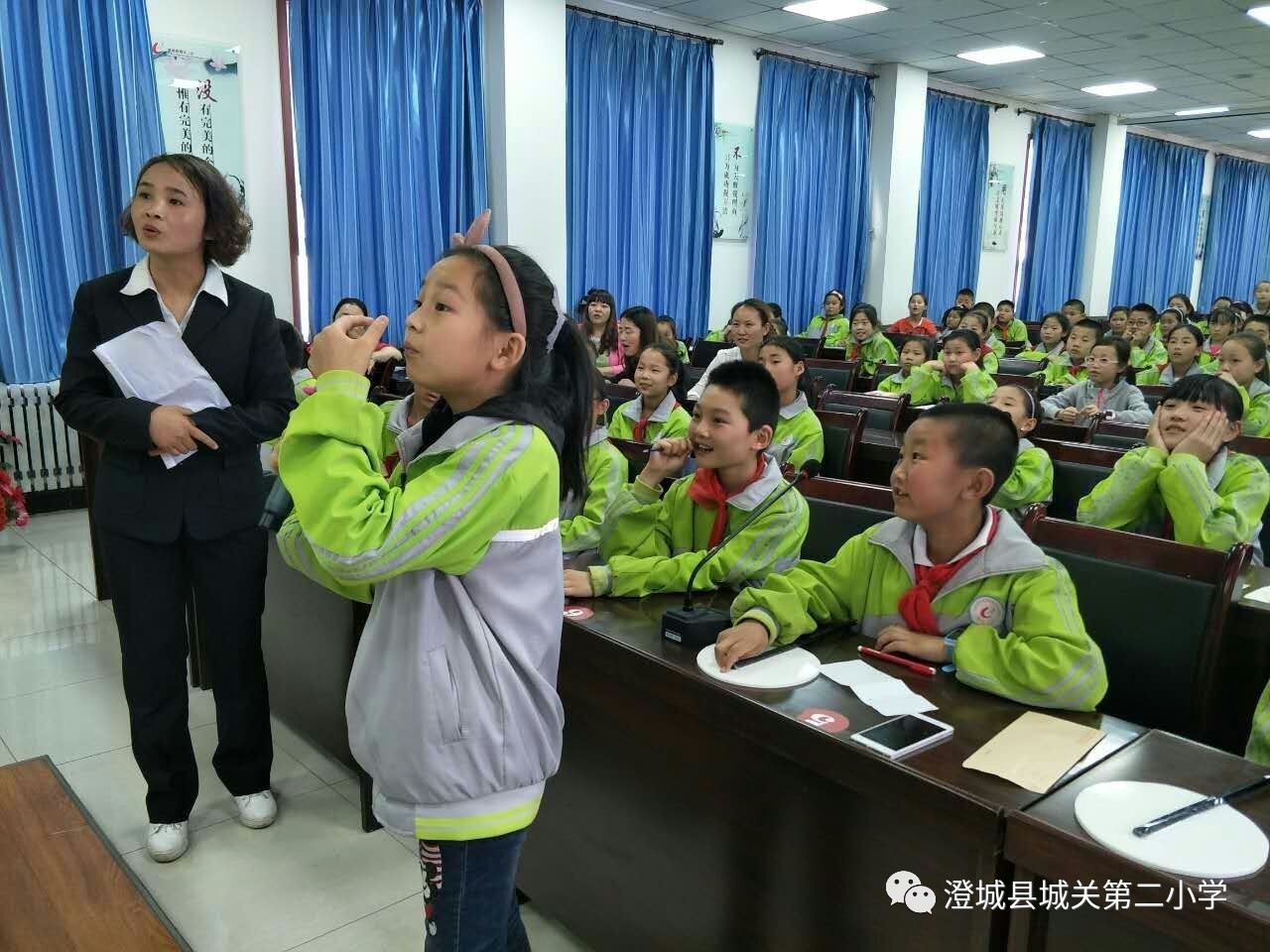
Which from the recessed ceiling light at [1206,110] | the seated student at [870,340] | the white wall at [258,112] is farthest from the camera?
the recessed ceiling light at [1206,110]

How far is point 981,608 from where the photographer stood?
1469mm

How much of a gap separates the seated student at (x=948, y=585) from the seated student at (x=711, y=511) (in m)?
0.14

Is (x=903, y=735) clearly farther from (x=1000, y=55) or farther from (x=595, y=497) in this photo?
(x=1000, y=55)

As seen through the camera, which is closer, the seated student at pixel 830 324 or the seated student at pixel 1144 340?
the seated student at pixel 1144 340

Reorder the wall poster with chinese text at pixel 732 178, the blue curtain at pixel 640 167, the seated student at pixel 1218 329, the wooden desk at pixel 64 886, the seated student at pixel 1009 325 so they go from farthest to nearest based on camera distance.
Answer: the seated student at pixel 1009 325 → the wall poster with chinese text at pixel 732 178 → the seated student at pixel 1218 329 → the blue curtain at pixel 640 167 → the wooden desk at pixel 64 886

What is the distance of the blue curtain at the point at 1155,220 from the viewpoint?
11805 mm

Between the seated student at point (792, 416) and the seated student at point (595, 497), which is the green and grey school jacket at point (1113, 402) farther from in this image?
the seated student at point (595, 497)

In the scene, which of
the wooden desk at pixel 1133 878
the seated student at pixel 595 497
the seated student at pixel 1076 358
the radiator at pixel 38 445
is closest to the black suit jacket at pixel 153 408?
the seated student at pixel 595 497

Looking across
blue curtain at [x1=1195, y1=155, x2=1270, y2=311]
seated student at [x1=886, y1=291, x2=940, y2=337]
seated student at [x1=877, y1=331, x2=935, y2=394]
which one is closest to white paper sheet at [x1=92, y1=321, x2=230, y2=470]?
seated student at [x1=877, y1=331, x2=935, y2=394]

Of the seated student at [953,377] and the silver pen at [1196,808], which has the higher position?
the seated student at [953,377]

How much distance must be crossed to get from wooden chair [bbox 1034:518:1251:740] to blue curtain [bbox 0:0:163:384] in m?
4.84

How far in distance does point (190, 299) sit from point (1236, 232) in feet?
52.0

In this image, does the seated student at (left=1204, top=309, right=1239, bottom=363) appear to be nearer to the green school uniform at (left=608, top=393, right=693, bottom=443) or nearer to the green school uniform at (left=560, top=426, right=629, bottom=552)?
the green school uniform at (left=608, top=393, right=693, bottom=443)

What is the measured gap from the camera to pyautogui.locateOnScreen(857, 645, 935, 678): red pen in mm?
1380
